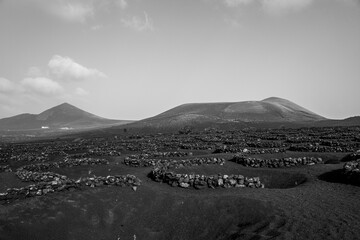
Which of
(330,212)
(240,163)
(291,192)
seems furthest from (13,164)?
(330,212)

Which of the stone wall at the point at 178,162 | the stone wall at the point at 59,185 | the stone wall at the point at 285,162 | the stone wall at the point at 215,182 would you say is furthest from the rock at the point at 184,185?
the stone wall at the point at 285,162

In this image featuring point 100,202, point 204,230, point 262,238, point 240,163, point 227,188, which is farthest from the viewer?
point 240,163

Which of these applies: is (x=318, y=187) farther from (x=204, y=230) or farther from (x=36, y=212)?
(x=36, y=212)

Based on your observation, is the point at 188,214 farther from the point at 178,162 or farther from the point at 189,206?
the point at 178,162

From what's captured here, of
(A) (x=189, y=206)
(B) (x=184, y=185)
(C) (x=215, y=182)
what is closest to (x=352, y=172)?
(C) (x=215, y=182)

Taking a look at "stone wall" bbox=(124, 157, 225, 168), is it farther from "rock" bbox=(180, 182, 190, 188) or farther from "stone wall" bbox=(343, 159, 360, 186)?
"stone wall" bbox=(343, 159, 360, 186)

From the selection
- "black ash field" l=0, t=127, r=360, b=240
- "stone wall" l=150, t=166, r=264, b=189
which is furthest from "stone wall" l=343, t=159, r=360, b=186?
"stone wall" l=150, t=166, r=264, b=189

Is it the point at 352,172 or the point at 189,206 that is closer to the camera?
the point at 189,206

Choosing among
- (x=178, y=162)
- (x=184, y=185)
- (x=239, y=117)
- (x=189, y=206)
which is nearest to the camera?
(x=189, y=206)
